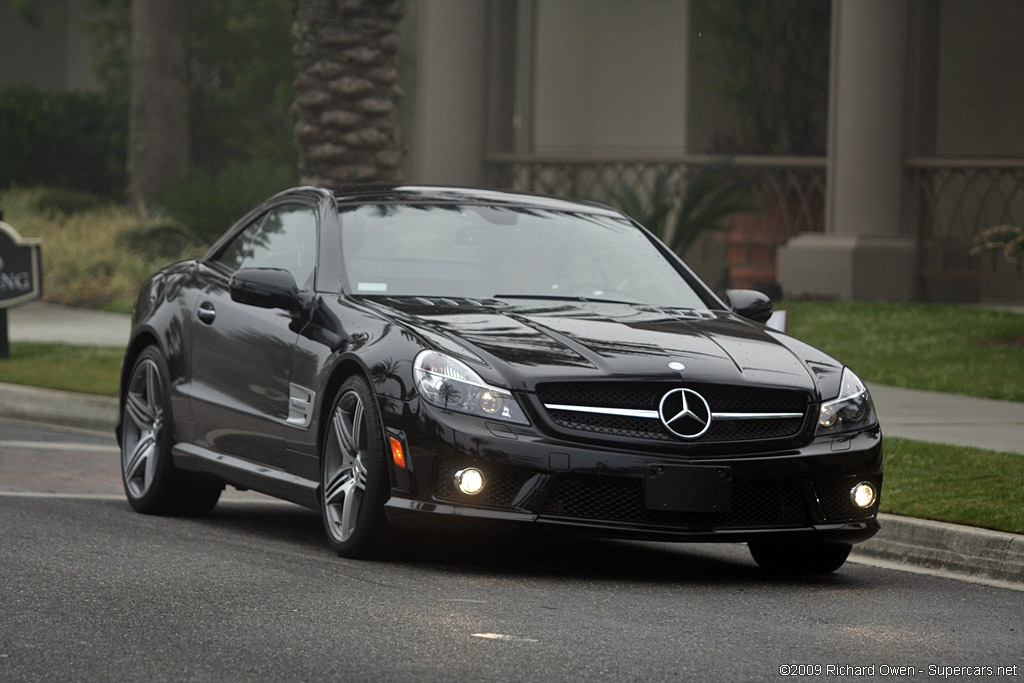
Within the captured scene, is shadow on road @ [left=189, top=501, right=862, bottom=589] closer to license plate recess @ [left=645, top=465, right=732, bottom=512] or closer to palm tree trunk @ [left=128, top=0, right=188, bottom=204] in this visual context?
license plate recess @ [left=645, top=465, right=732, bottom=512]

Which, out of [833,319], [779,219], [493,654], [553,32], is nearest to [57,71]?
[553,32]

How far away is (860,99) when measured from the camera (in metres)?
20.1

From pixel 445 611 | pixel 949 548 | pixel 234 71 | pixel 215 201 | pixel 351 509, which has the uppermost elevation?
pixel 234 71

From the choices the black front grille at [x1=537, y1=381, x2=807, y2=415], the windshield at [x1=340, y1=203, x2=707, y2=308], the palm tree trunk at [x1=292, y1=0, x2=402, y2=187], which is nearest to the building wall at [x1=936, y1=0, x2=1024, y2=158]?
the palm tree trunk at [x1=292, y1=0, x2=402, y2=187]

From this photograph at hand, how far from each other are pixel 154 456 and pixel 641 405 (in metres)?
2.91

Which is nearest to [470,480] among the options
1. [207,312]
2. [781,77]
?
[207,312]

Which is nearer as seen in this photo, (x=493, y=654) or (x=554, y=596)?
(x=493, y=654)

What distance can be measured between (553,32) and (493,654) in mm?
22928

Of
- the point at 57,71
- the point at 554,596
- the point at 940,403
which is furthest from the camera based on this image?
the point at 57,71

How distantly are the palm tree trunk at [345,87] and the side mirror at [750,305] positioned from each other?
427 inches

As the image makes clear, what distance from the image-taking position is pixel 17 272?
606 inches

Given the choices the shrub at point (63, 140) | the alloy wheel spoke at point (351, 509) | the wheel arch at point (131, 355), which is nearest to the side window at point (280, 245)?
the wheel arch at point (131, 355)

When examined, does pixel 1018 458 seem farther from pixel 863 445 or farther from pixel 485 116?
pixel 485 116

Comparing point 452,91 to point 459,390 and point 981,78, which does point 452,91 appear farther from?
point 459,390
